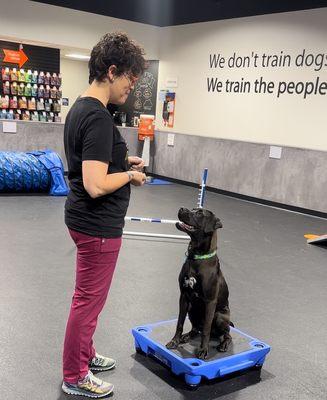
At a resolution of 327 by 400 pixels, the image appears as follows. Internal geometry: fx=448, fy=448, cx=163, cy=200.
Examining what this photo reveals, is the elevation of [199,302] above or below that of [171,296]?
above

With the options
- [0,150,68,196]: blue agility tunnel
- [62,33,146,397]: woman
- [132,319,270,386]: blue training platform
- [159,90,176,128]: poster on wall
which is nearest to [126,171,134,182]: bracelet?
[62,33,146,397]: woman

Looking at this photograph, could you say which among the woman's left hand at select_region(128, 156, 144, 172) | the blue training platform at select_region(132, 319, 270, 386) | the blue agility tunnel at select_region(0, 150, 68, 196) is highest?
the woman's left hand at select_region(128, 156, 144, 172)

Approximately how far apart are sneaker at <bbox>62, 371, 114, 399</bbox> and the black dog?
0.38m

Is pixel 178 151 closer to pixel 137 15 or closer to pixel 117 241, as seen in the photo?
pixel 137 15

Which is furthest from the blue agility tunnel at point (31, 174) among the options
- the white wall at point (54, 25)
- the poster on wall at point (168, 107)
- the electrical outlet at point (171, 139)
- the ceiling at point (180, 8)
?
the ceiling at point (180, 8)

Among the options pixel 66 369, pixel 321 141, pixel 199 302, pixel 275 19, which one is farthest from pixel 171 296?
pixel 275 19

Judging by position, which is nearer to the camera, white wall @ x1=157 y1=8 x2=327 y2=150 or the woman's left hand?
the woman's left hand

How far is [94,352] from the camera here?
7.24ft

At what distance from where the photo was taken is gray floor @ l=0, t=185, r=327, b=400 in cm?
215

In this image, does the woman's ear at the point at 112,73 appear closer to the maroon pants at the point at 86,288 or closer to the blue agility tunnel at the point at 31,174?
the maroon pants at the point at 86,288

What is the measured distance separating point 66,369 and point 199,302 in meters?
0.68

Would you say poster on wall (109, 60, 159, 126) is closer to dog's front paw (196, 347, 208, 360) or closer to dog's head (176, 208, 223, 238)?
dog's head (176, 208, 223, 238)

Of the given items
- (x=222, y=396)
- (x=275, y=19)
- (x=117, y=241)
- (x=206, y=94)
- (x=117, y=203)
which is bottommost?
(x=222, y=396)

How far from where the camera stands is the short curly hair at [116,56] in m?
1.69
